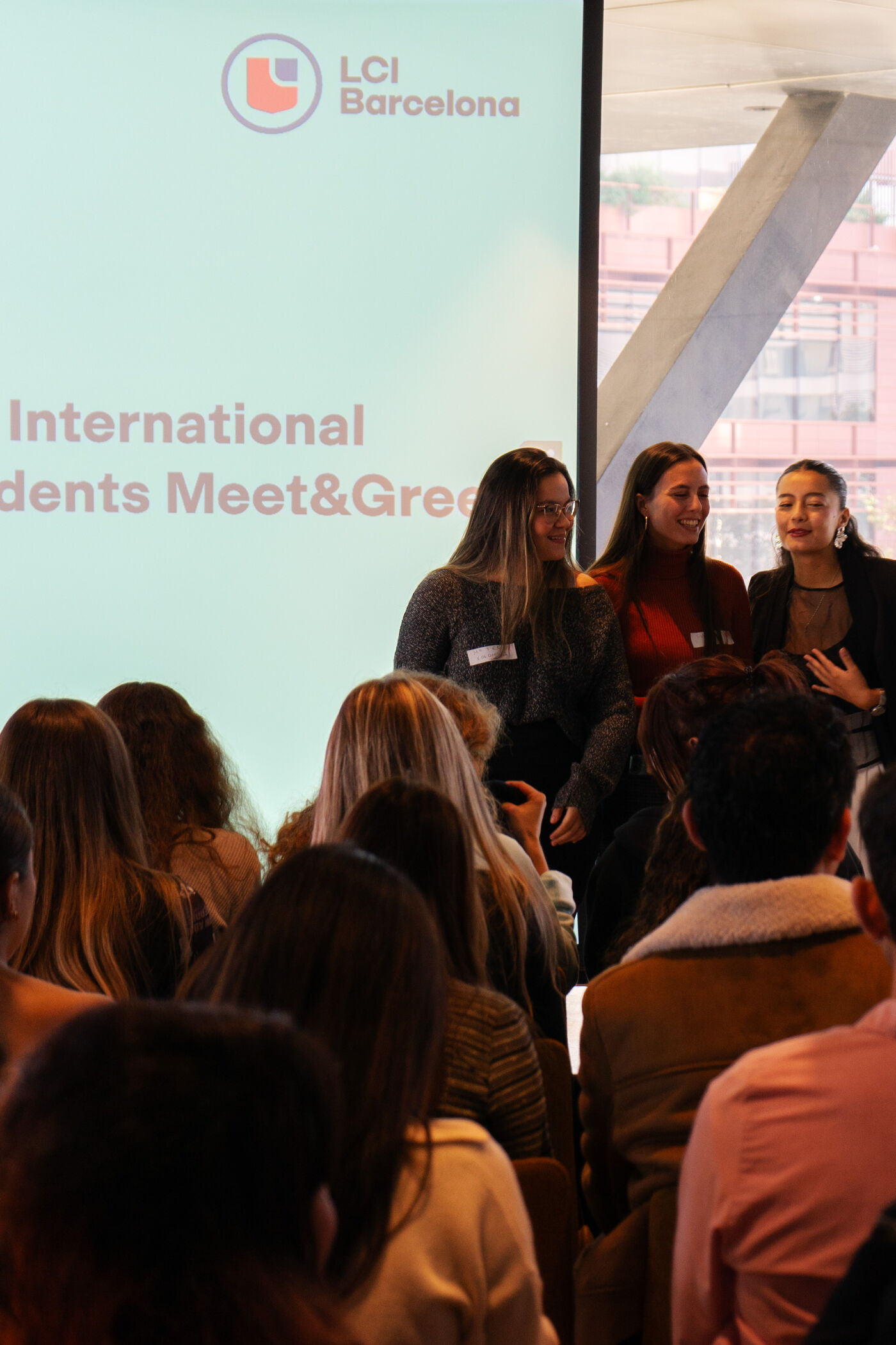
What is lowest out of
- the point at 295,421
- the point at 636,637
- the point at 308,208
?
the point at 636,637

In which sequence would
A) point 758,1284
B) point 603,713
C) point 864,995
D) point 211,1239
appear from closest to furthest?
point 211,1239 < point 758,1284 < point 864,995 < point 603,713

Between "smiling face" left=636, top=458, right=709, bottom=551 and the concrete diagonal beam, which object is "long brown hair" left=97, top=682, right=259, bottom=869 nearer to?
"smiling face" left=636, top=458, right=709, bottom=551

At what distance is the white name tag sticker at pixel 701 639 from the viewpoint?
3.36m

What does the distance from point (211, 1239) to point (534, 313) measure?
3873mm

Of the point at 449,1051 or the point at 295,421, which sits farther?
the point at 295,421

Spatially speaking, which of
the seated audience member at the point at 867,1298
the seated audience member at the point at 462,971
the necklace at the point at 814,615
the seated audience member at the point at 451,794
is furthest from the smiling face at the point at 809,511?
the seated audience member at the point at 867,1298

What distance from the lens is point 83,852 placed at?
1913 mm

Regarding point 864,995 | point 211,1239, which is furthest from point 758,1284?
point 211,1239

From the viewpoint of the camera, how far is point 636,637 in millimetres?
3398

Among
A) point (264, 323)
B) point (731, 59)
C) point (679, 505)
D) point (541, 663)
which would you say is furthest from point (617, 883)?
point (731, 59)

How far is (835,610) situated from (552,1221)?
250cm

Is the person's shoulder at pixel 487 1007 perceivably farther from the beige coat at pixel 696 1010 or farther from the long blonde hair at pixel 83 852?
the long blonde hair at pixel 83 852

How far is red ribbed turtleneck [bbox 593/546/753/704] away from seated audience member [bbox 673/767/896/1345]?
225cm

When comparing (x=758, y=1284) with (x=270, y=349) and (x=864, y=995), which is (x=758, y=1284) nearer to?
(x=864, y=995)
